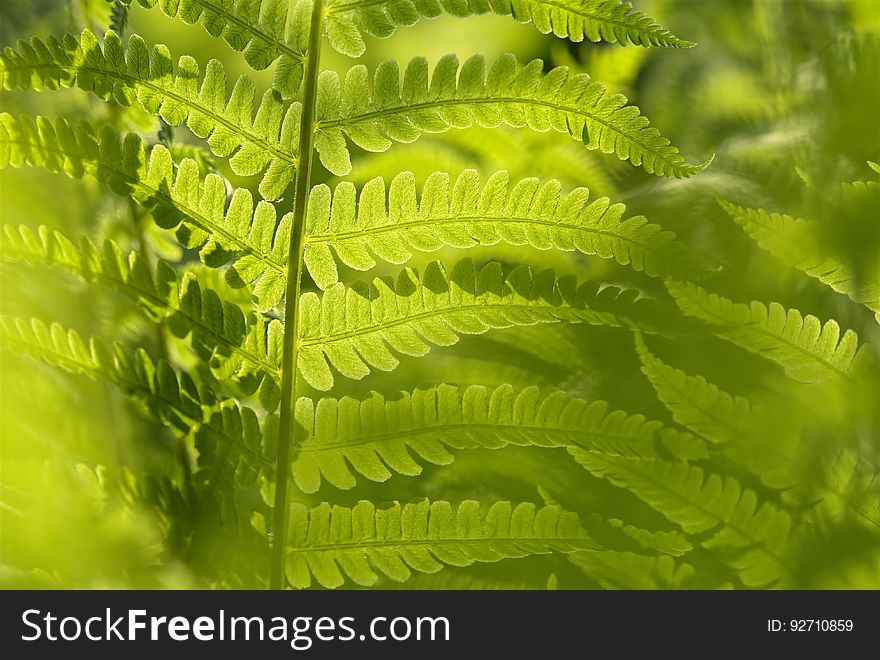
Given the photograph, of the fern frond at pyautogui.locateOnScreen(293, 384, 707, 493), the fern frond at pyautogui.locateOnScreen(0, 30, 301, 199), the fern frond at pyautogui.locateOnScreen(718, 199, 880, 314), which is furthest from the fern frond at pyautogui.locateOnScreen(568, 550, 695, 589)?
the fern frond at pyautogui.locateOnScreen(0, 30, 301, 199)

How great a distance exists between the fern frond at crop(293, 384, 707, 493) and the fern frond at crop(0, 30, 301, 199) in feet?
0.83

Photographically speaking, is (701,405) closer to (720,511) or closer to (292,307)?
(720,511)

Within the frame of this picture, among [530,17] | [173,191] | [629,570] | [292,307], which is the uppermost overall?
[530,17]

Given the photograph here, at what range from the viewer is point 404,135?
0.98 m

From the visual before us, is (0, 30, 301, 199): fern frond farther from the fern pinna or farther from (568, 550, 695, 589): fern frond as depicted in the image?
(568, 550, 695, 589): fern frond

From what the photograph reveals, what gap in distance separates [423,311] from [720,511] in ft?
1.48

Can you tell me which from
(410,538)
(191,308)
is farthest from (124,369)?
(410,538)

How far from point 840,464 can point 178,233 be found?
2.79 feet

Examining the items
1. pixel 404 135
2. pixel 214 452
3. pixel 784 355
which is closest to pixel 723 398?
pixel 784 355

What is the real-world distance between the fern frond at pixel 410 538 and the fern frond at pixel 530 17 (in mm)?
489

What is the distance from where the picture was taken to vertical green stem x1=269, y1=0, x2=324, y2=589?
0.93 meters

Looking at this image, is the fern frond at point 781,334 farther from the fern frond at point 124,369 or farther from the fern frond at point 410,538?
the fern frond at point 124,369

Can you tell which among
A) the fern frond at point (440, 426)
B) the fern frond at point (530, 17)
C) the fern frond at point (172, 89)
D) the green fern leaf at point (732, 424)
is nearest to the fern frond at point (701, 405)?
the green fern leaf at point (732, 424)

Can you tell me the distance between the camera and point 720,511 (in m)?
1.12
